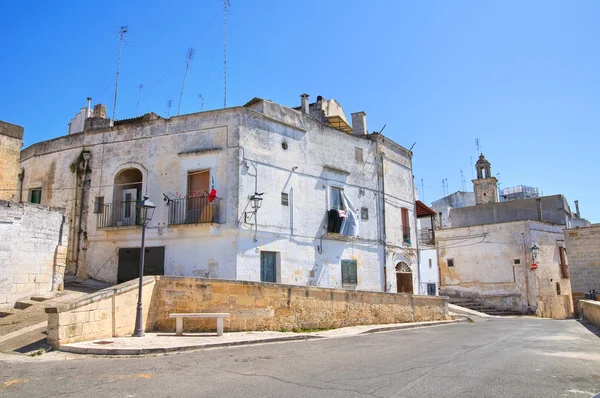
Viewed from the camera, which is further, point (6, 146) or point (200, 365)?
point (6, 146)

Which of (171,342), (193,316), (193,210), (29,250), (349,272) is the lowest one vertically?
(171,342)

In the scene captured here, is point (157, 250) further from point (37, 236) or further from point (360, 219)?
point (360, 219)

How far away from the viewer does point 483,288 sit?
3053cm

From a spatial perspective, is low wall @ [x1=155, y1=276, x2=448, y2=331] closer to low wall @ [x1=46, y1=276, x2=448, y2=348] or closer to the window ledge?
low wall @ [x1=46, y1=276, x2=448, y2=348]

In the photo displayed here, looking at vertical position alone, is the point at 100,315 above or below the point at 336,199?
below

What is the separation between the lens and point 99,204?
736 inches

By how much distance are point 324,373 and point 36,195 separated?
17.8m

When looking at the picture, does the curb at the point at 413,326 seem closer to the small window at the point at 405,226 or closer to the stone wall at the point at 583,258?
the small window at the point at 405,226

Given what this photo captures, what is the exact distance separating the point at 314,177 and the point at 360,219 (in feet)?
10.8

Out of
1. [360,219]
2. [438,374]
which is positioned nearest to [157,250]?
[360,219]

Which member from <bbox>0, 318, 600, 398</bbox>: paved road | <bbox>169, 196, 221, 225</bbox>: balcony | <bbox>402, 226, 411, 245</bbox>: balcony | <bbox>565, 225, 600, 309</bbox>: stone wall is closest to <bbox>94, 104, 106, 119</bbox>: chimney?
<bbox>169, 196, 221, 225</bbox>: balcony

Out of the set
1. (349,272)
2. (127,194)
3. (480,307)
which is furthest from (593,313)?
(127,194)

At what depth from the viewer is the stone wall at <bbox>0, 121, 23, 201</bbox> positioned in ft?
53.6

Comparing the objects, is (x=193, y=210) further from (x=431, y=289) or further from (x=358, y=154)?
(x=431, y=289)
